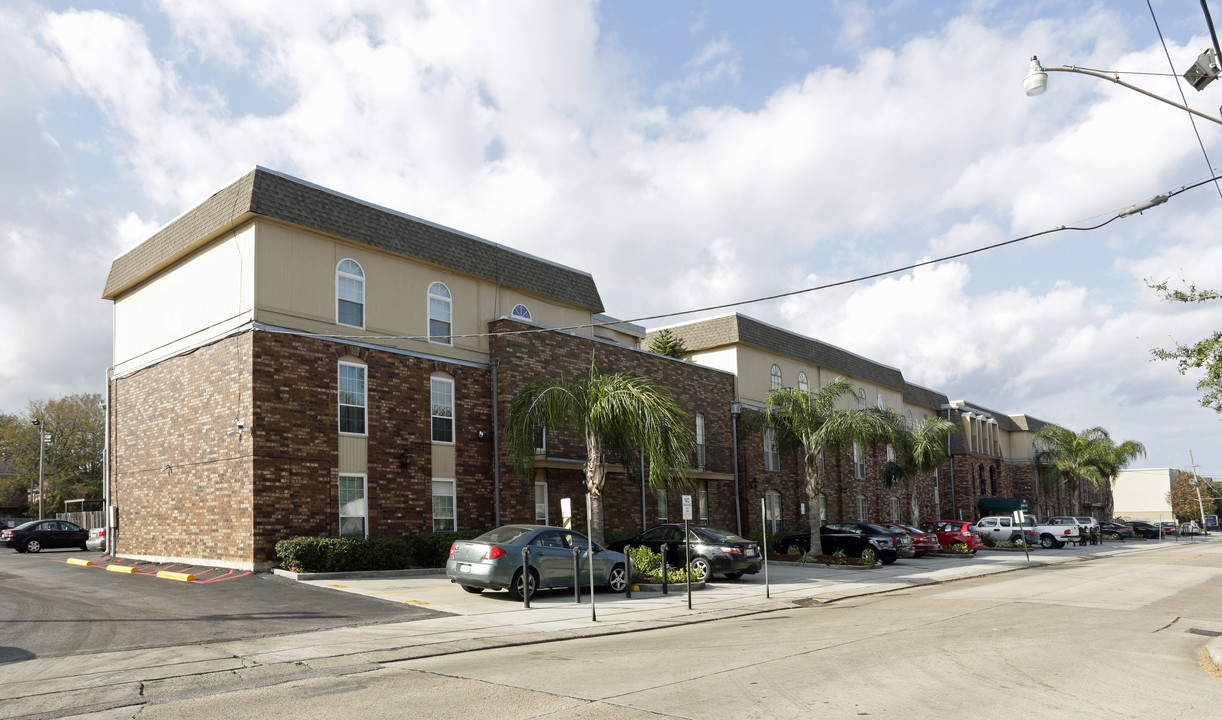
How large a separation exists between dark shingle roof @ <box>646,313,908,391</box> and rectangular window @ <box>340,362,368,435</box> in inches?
726

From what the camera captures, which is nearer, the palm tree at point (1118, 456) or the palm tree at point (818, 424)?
the palm tree at point (818, 424)

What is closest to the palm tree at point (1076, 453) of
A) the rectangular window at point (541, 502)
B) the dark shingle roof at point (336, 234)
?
the dark shingle roof at point (336, 234)

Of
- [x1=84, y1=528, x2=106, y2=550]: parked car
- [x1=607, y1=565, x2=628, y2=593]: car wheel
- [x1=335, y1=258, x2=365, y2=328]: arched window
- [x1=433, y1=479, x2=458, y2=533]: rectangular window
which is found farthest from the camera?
[x1=84, y1=528, x2=106, y2=550]: parked car

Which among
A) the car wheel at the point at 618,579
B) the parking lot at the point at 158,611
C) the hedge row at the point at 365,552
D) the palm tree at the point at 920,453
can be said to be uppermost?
the palm tree at the point at 920,453

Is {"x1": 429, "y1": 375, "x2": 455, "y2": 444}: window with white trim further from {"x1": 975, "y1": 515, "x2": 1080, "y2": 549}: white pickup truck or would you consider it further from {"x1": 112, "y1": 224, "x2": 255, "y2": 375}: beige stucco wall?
→ {"x1": 975, "y1": 515, "x2": 1080, "y2": 549}: white pickup truck

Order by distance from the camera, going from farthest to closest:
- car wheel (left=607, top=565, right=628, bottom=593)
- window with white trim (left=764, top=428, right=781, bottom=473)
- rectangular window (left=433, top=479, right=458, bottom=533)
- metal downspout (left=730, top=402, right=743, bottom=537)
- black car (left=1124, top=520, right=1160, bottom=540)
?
black car (left=1124, top=520, right=1160, bottom=540) → window with white trim (left=764, top=428, right=781, bottom=473) → metal downspout (left=730, top=402, right=743, bottom=537) → rectangular window (left=433, top=479, right=458, bottom=533) → car wheel (left=607, top=565, right=628, bottom=593)

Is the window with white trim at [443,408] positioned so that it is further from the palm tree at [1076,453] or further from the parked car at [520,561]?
the palm tree at [1076,453]

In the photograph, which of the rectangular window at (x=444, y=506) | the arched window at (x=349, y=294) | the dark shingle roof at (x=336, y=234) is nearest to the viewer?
the dark shingle roof at (x=336, y=234)

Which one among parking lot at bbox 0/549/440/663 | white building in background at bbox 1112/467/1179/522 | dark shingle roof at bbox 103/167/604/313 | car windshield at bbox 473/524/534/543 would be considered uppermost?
dark shingle roof at bbox 103/167/604/313

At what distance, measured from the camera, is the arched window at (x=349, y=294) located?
21875mm

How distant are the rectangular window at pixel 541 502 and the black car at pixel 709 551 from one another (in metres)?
3.98

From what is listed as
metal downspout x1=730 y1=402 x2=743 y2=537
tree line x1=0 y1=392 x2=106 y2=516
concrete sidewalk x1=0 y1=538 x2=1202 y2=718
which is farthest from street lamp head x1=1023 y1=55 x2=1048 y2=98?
tree line x1=0 y1=392 x2=106 y2=516

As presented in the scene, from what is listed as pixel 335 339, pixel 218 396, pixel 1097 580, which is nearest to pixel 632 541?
pixel 335 339

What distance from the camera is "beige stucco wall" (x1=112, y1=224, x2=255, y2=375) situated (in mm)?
20562
